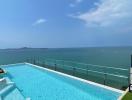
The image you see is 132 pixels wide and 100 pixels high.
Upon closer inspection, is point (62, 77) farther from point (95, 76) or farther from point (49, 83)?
point (95, 76)

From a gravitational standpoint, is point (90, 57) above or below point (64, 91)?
below

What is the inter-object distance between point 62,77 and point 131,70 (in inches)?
186

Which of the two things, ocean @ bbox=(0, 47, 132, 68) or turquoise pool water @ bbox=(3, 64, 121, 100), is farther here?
ocean @ bbox=(0, 47, 132, 68)

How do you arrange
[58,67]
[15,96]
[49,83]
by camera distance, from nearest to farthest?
[15,96] → [49,83] → [58,67]

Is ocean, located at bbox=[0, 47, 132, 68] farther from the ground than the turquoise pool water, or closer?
closer

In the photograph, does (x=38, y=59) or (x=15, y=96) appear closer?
(x=15, y=96)

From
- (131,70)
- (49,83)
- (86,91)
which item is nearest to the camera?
(131,70)

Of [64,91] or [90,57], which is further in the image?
[90,57]

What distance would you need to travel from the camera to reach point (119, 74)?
7145mm

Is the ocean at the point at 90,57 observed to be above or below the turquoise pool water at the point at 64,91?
below

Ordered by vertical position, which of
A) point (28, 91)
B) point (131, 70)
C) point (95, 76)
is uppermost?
point (131, 70)

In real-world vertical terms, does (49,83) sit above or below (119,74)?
below

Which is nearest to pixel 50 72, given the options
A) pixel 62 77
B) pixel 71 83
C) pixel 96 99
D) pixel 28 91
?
pixel 62 77

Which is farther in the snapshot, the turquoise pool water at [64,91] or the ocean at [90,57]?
the ocean at [90,57]
